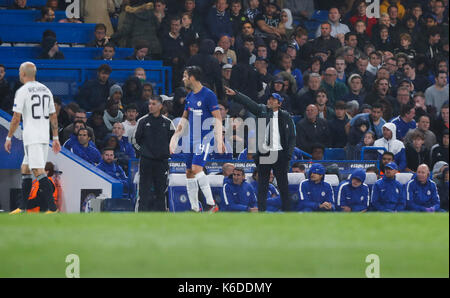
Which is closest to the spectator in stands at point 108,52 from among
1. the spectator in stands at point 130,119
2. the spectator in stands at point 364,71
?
the spectator in stands at point 130,119

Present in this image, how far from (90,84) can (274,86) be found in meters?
3.26

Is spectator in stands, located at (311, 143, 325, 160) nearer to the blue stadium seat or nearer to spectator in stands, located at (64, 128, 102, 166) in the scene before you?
the blue stadium seat

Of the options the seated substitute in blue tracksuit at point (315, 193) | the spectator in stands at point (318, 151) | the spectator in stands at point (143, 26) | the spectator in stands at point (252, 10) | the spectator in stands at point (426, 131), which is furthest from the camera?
the spectator in stands at point (252, 10)

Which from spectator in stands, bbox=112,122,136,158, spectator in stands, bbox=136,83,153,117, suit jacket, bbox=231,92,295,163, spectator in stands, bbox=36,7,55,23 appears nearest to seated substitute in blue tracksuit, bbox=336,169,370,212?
suit jacket, bbox=231,92,295,163

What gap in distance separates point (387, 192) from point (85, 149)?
15.5 ft

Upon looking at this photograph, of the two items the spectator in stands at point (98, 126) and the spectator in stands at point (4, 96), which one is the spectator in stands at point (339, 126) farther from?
the spectator in stands at point (4, 96)

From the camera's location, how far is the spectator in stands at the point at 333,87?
19156 millimetres

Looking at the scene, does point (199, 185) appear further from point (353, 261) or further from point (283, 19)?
point (283, 19)

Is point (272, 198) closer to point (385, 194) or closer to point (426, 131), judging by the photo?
point (385, 194)

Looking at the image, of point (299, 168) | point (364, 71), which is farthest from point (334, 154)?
point (364, 71)

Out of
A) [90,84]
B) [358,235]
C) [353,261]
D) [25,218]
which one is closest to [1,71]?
[90,84]

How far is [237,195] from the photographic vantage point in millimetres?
14547

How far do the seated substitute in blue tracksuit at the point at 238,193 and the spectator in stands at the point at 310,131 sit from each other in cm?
249

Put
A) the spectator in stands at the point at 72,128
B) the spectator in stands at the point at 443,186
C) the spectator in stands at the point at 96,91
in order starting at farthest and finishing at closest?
the spectator in stands at the point at 96,91 < the spectator in stands at the point at 443,186 < the spectator in stands at the point at 72,128
